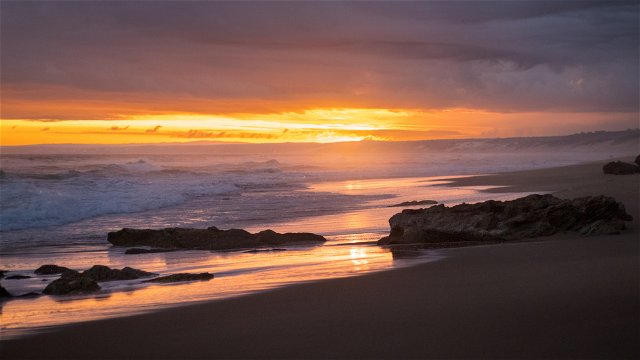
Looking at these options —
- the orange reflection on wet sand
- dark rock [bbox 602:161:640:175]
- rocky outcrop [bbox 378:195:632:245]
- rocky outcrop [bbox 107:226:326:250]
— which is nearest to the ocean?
the orange reflection on wet sand

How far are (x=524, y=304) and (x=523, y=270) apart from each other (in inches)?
71.5

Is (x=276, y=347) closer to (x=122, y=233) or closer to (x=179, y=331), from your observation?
(x=179, y=331)

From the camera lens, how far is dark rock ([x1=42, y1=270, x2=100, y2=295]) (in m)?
8.00

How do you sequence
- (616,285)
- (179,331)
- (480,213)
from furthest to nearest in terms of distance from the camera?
(480,213) → (616,285) → (179,331)

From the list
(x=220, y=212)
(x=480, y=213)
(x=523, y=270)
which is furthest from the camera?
(x=220, y=212)

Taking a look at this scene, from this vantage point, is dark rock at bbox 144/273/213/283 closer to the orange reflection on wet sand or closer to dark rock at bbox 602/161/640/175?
the orange reflection on wet sand

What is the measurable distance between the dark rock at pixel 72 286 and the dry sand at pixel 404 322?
5.96 feet

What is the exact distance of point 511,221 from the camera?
11.3 m

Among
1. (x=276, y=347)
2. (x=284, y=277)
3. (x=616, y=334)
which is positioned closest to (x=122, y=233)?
(x=284, y=277)

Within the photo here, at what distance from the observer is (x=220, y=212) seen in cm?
2112

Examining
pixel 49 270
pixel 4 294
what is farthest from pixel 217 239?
pixel 4 294

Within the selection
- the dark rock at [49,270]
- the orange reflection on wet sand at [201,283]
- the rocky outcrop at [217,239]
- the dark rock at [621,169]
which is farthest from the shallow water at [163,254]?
the dark rock at [621,169]

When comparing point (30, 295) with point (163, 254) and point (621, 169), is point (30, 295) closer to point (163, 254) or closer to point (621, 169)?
point (163, 254)

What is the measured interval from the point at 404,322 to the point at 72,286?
429cm
